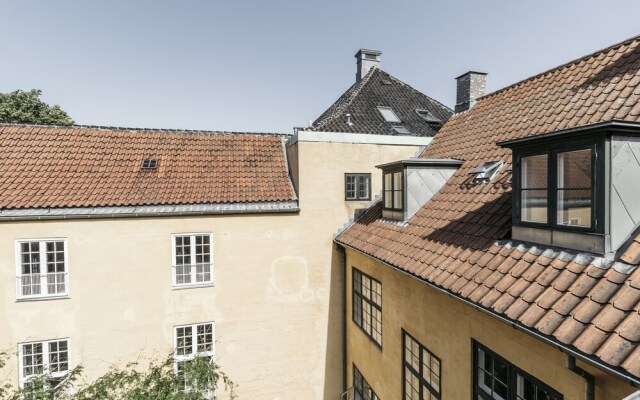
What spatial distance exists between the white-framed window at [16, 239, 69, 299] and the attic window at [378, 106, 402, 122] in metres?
12.0

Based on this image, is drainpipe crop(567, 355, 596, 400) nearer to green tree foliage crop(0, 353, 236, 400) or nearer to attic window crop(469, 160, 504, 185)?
attic window crop(469, 160, 504, 185)

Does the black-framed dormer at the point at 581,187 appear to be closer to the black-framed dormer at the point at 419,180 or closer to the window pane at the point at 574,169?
the window pane at the point at 574,169

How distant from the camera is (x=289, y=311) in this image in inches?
478

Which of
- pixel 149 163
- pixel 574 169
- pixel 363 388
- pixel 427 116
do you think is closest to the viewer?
pixel 574 169

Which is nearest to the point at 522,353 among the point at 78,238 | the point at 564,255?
the point at 564,255

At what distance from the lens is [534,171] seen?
17.1ft

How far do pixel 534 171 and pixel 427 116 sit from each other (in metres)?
11.2

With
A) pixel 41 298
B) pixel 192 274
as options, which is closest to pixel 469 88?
pixel 192 274

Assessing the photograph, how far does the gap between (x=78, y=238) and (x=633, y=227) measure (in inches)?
495

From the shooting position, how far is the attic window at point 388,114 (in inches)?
566

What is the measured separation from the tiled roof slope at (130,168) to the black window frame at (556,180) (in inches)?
310

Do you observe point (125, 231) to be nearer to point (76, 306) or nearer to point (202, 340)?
point (76, 306)

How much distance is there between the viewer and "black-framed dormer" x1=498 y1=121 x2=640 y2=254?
4180mm

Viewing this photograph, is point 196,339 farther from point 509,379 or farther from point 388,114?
point 388,114
